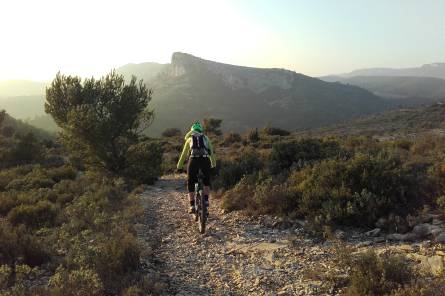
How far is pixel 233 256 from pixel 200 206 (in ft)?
7.52

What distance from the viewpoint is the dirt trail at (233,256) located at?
634cm

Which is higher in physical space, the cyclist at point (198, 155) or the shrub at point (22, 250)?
the cyclist at point (198, 155)

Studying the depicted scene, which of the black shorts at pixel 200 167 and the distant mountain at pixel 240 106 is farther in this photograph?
the distant mountain at pixel 240 106

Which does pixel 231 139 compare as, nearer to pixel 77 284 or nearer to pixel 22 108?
pixel 77 284

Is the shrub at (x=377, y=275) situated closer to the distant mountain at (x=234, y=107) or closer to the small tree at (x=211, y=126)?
the small tree at (x=211, y=126)

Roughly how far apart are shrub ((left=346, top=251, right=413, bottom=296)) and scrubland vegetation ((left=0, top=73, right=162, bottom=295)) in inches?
118

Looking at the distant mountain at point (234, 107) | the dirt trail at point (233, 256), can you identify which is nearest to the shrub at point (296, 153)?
the dirt trail at point (233, 256)

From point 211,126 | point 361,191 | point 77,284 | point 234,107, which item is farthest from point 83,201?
point 234,107

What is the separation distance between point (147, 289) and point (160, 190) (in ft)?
37.7

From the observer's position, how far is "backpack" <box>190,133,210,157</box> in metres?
9.61

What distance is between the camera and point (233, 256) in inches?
308

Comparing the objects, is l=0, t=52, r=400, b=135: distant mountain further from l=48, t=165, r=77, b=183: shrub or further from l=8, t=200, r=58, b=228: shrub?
l=8, t=200, r=58, b=228: shrub

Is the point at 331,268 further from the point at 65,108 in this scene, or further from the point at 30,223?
the point at 65,108

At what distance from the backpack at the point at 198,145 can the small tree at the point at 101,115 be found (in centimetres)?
891
